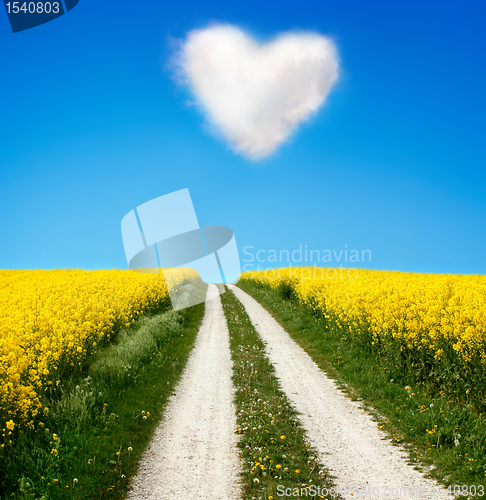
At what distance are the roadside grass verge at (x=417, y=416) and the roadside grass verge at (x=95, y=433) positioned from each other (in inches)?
225

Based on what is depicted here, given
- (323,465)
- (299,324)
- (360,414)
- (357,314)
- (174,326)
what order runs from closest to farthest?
(323,465), (360,414), (357,314), (174,326), (299,324)

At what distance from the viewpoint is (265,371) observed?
12016 mm

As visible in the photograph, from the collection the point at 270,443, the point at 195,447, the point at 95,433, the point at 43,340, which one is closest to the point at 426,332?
the point at 270,443

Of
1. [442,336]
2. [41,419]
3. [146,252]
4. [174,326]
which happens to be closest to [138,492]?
[41,419]

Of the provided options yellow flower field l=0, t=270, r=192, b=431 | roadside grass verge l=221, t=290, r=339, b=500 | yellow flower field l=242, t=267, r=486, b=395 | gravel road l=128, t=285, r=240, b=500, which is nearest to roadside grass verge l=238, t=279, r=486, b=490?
yellow flower field l=242, t=267, r=486, b=395

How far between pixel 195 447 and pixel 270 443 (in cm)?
163

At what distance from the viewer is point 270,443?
730cm

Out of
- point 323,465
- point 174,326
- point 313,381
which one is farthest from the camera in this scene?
point 174,326

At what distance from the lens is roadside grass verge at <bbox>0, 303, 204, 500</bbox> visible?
5859 millimetres

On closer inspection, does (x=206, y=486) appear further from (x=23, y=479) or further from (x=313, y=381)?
(x=313, y=381)

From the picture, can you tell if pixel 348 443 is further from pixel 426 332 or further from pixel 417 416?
pixel 426 332

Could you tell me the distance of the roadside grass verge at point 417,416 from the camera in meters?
6.50

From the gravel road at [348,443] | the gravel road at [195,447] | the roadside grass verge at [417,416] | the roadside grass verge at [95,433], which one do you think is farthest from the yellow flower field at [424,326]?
the roadside grass verge at [95,433]

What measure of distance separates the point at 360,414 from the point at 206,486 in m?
4.78
